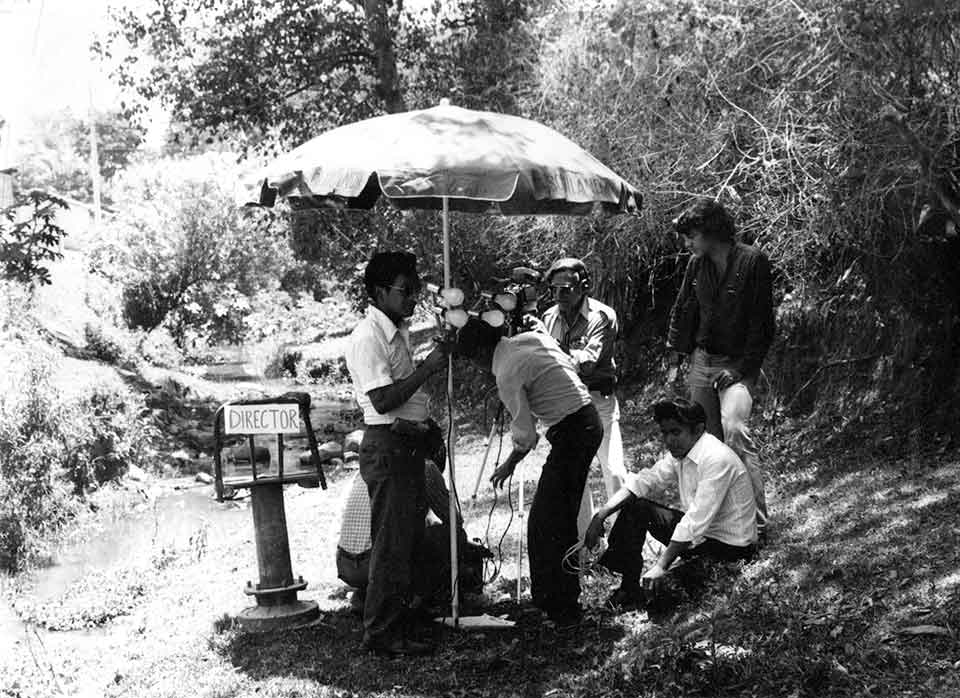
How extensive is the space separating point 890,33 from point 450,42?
10.1m

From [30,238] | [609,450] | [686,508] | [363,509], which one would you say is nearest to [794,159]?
[609,450]

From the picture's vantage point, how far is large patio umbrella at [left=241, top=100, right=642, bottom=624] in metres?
5.14

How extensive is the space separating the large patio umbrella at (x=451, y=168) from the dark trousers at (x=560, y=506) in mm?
462

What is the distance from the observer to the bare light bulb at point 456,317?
5273 mm

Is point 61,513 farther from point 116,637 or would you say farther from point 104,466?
point 116,637

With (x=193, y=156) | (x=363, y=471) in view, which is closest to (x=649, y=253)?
(x=363, y=471)

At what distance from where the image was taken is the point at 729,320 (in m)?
6.25

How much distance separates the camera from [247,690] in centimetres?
528

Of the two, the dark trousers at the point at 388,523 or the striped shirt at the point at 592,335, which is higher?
the striped shirt at the point at 592,335

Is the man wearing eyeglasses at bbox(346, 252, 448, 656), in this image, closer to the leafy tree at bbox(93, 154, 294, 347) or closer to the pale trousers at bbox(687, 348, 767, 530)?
the pale trousers at bbox(687, 348, 767, 530)

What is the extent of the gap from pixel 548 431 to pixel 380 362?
0.94 meters

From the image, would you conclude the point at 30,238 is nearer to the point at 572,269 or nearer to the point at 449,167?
the point at 572,269

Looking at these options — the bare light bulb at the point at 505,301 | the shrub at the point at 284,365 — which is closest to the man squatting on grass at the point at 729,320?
the bare light bulb at the point at 505,301

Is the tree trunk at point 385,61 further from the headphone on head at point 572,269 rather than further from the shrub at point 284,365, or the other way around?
the shrub at point 284,365
